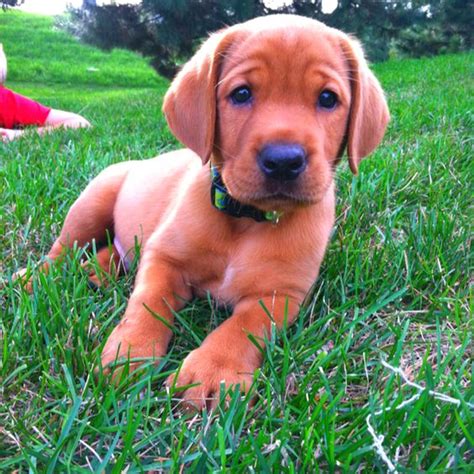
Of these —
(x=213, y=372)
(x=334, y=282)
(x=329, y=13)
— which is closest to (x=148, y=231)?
(x=334, y=282)

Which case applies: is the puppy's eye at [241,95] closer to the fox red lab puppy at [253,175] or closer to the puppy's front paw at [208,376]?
the fox red lab puppy at [253,175]

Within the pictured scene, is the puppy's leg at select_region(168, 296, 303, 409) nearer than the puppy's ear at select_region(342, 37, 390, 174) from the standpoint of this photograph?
Yes

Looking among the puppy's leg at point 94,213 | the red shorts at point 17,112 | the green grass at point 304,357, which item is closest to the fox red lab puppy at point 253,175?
the green grass at point 304,357

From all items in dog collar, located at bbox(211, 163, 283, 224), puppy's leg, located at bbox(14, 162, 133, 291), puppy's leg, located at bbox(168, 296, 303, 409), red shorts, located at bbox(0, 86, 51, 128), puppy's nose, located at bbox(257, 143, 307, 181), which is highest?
puppy's nose, located at bbox(257, 143, 307, 181)

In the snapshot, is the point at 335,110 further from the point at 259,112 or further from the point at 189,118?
the point at 189,118

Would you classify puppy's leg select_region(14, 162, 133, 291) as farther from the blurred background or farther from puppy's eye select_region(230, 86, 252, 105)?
the blurred background

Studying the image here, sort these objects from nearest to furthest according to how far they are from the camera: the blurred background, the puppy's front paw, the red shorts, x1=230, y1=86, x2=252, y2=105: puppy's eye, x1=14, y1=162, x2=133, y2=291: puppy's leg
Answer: the puppy's front paw, x1=230, y1=86, x2=252, y2=105: puppy's eye, x1=14, y1=162, x2=133, y2=291: puppy's leg, the red shorts, the blurred background

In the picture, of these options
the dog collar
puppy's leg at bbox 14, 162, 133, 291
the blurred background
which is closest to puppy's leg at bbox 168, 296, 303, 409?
the dog collar

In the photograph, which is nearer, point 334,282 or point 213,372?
point 213,372

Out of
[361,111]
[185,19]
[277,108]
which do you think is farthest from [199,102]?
[185,19]
